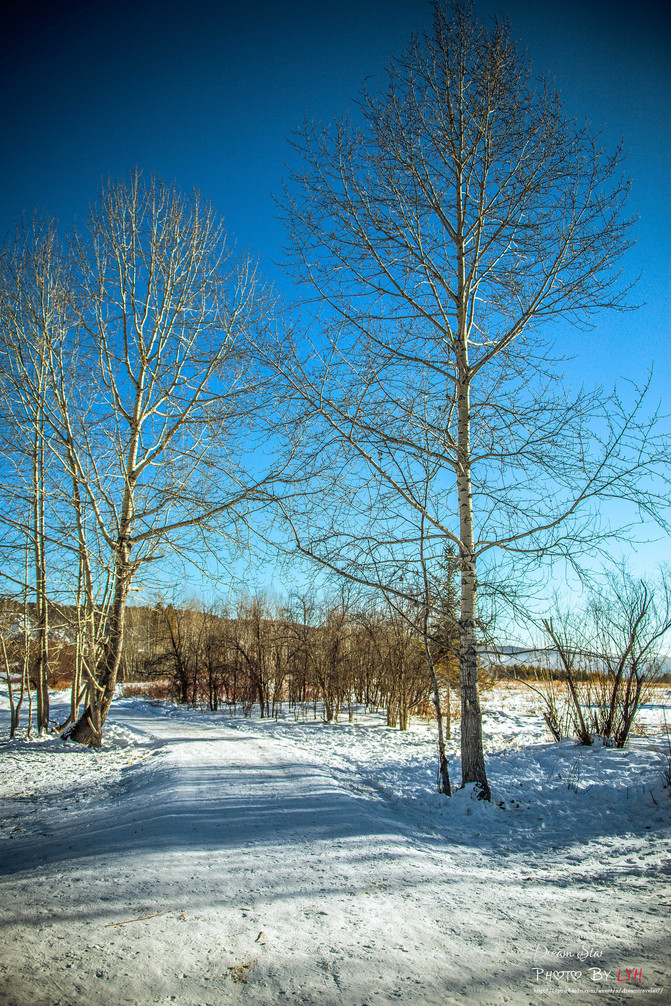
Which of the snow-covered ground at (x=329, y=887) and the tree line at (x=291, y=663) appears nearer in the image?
the snow-covered ground at (x=329, y=887)

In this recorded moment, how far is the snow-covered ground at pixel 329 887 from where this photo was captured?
2.18m

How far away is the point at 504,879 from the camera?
362 centimetres

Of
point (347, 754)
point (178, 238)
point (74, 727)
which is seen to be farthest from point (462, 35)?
point (74, 727)

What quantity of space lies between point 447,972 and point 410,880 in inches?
45.9

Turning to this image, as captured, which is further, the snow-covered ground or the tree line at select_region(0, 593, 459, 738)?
the tree line at select_region(0, 593, 459, 738)

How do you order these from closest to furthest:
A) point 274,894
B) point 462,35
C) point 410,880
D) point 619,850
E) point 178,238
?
1. point 274,894
2. point 410,880
3. point 619,850
4. point 462,35
5. point 178,238

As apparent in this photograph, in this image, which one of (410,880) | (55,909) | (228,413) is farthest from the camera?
(228,413)

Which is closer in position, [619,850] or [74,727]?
[619,850]

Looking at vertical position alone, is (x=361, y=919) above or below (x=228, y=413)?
below

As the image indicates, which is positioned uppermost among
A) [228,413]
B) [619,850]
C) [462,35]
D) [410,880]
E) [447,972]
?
[462,35]

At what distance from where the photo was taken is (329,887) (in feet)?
10.3

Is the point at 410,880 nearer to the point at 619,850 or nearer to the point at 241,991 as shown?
the point at 241,991

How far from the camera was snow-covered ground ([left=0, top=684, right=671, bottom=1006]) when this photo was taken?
7.14 feet

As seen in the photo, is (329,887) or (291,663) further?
(291,663)
